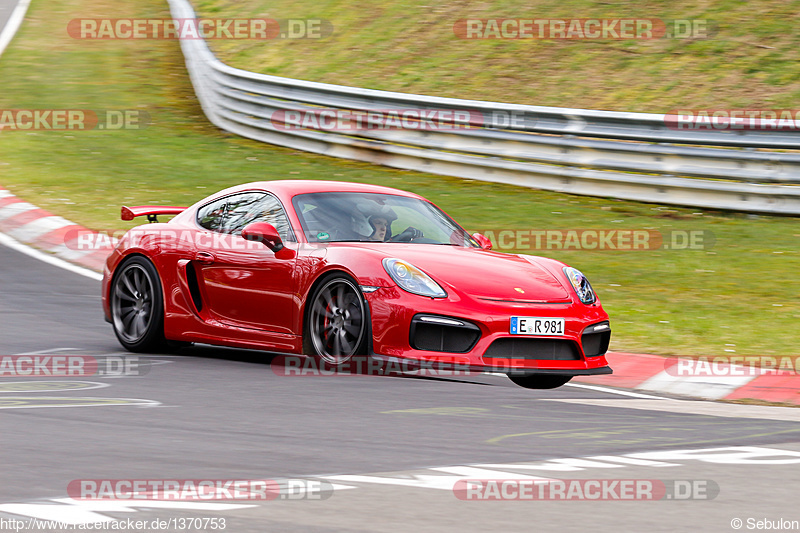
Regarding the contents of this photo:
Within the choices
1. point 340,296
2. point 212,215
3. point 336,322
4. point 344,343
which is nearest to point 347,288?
point 340,296

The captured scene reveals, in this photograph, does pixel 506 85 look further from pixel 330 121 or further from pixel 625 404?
pixel 625 404

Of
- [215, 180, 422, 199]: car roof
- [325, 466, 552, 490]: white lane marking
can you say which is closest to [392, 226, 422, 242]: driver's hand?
[215, 180, 422, 199]: car roof

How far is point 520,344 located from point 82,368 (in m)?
2.74

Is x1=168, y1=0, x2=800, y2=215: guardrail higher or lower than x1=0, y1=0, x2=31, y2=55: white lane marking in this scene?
lower

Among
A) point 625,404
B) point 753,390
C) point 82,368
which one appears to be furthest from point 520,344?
point 82,368

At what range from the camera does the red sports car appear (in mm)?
7348

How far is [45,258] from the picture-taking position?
40.9ft

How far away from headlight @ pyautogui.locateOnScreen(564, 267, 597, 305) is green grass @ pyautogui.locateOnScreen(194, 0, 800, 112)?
9079mm

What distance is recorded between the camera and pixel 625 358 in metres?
8.83

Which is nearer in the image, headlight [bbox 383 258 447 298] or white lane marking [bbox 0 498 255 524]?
white lane marking [bbox 0 498 255 524]

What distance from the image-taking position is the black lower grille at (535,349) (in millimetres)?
7316

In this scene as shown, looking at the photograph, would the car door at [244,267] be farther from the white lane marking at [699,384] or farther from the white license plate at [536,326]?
the white lane marking at [699,384]

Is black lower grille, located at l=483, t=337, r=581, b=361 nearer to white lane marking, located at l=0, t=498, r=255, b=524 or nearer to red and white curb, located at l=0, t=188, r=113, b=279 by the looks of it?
white lane marking, located at l=0, t=498, r=255, b=524

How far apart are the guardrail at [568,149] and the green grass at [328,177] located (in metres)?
0.23
